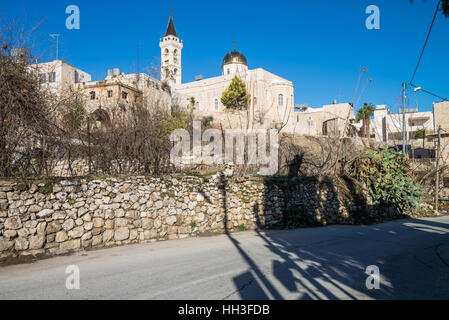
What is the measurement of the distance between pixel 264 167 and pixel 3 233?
448 inches

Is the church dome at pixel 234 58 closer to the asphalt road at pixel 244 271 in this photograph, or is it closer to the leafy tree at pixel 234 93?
the leafy tree at pixel 234 93

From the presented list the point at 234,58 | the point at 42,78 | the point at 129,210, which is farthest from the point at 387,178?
the point at 234,58

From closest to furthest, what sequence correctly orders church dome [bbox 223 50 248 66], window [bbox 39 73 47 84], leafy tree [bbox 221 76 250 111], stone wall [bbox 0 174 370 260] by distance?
stone wall [bbox 0 174 370 260], window [bbox 39 73 47 84], leafy tree [bbox 221 76 250 111], church dome [bbox 223 50 248 66]

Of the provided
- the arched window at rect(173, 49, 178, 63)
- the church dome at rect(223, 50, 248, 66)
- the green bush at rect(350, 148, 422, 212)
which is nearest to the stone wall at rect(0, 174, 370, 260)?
the green bush at rect(350, 148, 422, 212)

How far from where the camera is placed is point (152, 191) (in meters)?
9.32

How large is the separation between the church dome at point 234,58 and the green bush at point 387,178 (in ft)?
169

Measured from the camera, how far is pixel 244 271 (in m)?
6.09

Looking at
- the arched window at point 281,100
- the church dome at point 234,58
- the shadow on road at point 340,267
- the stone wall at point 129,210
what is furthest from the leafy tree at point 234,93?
the shadow on road at point 340,267

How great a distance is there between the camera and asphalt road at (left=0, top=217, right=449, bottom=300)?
16.1 feet

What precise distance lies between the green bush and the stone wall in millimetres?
4164

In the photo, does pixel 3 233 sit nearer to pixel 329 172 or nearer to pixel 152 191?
pixel 152 191

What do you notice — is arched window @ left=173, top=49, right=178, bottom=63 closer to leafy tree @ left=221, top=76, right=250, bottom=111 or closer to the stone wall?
leafy tree @ left=221, top=76, right=250, bottom=111

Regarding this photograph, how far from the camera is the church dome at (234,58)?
6384cm
